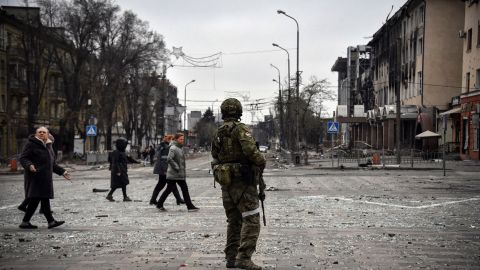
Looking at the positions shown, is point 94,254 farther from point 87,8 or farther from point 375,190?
point 87,8

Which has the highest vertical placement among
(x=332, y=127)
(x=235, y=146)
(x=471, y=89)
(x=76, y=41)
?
(x=76, y=41)

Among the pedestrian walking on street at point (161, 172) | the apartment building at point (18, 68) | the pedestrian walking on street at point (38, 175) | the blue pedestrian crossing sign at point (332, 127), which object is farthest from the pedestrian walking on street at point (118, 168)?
the apartment building at point (18, 68)

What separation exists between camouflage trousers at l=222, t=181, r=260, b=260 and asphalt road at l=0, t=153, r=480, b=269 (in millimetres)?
350

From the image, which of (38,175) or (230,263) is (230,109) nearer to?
(230,263)

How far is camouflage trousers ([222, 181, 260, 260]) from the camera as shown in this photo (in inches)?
241

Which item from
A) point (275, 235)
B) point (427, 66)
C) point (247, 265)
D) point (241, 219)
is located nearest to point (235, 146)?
point (241, 219)

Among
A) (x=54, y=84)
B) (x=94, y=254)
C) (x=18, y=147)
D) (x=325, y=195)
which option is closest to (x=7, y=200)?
(x=325, y=195)

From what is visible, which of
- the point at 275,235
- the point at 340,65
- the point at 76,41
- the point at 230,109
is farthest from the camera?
the point at 340,65

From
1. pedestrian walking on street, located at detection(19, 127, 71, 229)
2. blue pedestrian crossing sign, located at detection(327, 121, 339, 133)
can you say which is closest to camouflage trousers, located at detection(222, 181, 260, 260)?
pedestrian walking on street, located at detection(19, 127, 71, 229)

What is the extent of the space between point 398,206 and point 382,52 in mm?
55880

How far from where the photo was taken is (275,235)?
860 cm

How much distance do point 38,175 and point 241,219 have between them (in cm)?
478

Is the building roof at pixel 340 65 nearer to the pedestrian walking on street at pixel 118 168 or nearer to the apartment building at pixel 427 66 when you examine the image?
the apartment building at pixel 427 66

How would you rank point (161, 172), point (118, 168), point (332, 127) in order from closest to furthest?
1. point (161, 172)
2. point (118, 168)
3. point (332, 127)
